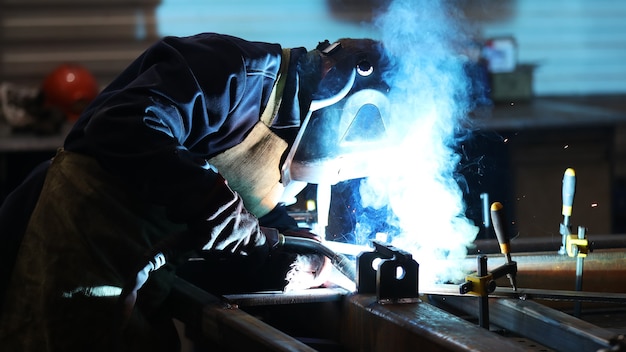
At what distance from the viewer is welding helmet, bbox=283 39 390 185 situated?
2736 millimetres

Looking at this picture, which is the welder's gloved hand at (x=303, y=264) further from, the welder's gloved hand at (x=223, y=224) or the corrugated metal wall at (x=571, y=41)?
the corrugated metal wall at (x=571, y=41)

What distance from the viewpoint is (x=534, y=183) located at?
22.2 ft

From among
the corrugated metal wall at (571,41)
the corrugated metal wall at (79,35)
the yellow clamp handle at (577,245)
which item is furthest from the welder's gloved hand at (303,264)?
the corrugated metal wall at (571,41)

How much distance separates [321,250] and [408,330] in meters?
0.58

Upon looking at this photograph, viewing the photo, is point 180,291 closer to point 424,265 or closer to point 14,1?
point 424,265

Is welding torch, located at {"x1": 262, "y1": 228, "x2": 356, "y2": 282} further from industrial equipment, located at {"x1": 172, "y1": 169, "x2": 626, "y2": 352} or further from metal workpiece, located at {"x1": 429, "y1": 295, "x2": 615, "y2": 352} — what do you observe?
metal workpiece, located at {"x1": 429, "y1": 295, "x2": 615, "y2": 352}

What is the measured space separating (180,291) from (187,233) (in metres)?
0.31

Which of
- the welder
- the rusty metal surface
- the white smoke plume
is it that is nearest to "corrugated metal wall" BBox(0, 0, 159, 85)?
the white smoke plume

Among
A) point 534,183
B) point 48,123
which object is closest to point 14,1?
point 48,123

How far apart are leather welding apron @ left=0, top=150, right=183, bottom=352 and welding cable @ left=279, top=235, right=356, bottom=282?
0.38 meters

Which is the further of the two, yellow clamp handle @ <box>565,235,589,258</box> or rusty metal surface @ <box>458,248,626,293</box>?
rusty metal surface @ <box>458,248,626,293</box>

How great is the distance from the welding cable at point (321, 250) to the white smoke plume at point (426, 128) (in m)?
0.33

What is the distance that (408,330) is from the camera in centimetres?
209

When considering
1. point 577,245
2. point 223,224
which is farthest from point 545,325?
point 223,224
